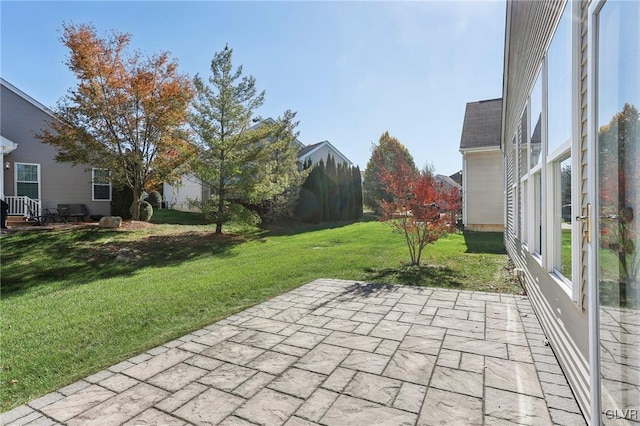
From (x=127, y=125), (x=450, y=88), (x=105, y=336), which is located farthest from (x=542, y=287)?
(x=127, y=125)

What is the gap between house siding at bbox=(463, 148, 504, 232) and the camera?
1302 centimetres

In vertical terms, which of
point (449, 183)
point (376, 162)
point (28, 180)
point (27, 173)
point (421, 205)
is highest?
point (376, 162)

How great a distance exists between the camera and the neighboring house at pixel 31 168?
1273 cm

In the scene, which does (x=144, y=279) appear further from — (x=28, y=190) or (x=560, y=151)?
(x=28, y=190)

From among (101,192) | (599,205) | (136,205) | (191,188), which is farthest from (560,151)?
(191,188)

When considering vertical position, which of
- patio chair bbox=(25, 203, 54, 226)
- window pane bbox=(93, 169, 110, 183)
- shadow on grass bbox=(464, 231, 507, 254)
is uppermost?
window pane bbox=(93, 169, 110, 183)

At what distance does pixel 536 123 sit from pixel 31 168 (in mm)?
16876

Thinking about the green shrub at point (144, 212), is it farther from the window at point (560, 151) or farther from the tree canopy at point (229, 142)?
the window at point (560, 151)

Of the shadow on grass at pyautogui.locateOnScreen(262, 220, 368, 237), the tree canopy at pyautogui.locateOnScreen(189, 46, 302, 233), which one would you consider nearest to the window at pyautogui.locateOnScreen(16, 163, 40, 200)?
the tree canopy at pyautogui.locateOnScreen(189, 46, 302, 233)

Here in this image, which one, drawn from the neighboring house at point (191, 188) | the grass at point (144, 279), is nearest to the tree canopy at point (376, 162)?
the neighboring house at point (191, 188)

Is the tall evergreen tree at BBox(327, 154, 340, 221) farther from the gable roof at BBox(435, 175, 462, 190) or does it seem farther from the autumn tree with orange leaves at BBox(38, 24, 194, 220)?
the autumn tree with orange leaves at BBox(38, 24, 194, 220)

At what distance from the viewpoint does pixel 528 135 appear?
466cm

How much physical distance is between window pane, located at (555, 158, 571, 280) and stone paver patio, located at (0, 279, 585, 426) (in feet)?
2.76

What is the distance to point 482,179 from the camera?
1322cm
